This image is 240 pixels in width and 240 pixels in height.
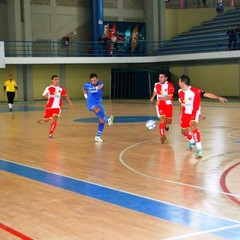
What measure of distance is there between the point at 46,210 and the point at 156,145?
6.77 m

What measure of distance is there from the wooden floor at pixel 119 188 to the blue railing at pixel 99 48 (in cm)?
2204

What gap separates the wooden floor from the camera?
19.1 ft

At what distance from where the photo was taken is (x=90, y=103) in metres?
14.1

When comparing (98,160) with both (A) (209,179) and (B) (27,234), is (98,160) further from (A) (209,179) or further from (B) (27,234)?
(B) (27,234)

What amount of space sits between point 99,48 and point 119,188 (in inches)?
1253

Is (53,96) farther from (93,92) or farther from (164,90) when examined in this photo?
(164,90)

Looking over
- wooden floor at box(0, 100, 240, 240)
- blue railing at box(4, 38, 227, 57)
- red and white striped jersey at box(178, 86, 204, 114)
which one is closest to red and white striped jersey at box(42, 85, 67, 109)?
wooden floor at box(0, 100, 240, 240)

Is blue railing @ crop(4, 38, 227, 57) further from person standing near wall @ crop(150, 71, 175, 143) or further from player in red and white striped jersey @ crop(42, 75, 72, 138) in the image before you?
person standing near wall @ crop(150, 71, 175, 143)

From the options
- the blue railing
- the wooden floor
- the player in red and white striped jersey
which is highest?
the blue railing

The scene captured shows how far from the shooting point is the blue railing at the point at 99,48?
119 feet

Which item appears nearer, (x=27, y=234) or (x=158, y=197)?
(x=27, y=234)

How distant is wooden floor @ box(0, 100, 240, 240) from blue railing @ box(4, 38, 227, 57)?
2204 centimetres

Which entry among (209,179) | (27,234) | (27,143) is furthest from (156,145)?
(27,234)

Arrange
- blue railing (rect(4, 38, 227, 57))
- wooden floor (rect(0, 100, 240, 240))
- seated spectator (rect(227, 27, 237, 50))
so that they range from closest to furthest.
Answer: wooden floor (rect(0, 100, 240, 240)) < seated spectator (rect(227, 27, 237, 50)) < blue railing (rect(4, 38, 227, 57))
